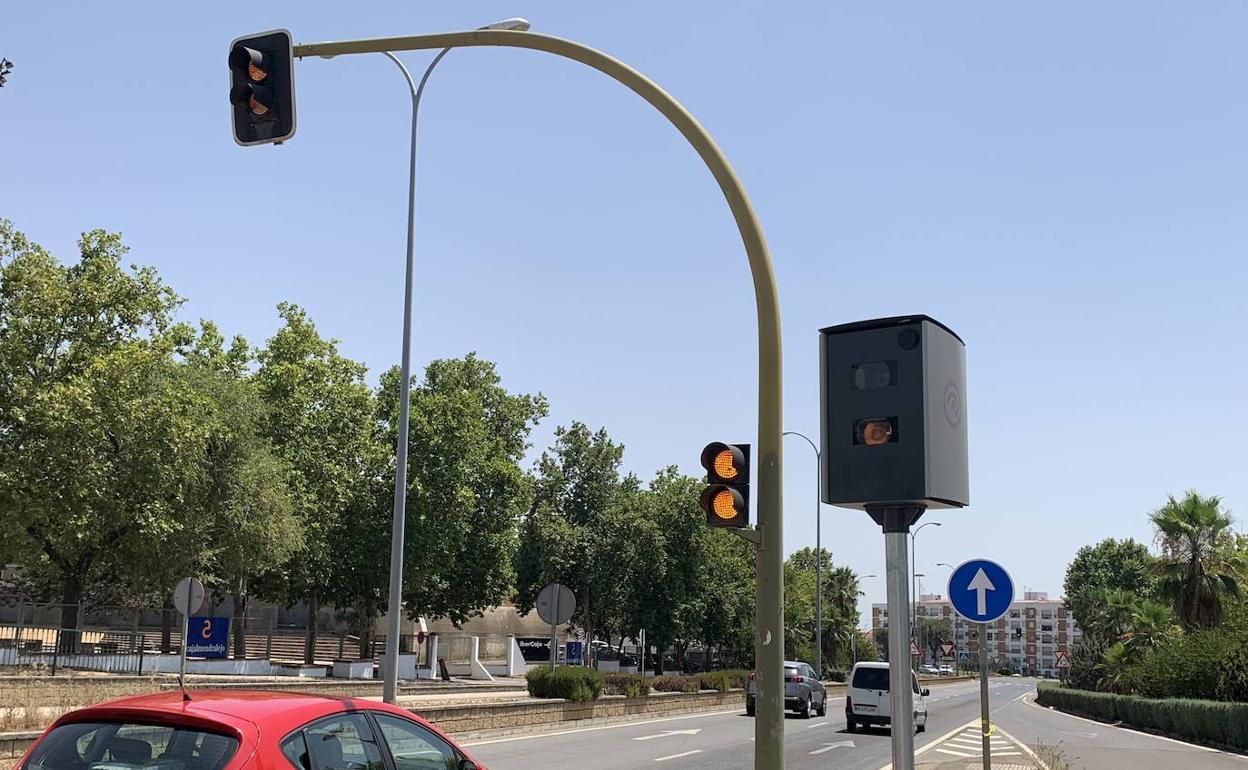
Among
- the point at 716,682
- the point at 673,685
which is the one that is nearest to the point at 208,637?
the point at 673,685

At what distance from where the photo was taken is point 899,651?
7988mm

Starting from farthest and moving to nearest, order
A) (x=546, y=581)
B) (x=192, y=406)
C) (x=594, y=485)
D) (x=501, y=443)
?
(x=594, y=485) → (x=546, y=581) → (x=501, y=443) → (x=192, y=406)

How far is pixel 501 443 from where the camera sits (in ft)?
185

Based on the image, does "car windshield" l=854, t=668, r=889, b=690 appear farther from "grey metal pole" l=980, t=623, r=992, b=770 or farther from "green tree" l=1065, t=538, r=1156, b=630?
"green tree" l=1065, t=538, r=1156, b=630

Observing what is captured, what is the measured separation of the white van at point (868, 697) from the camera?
96.2 ft

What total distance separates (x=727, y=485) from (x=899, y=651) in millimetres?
1713

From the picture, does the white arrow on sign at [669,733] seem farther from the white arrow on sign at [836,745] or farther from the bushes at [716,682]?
the bushes at [716,682]

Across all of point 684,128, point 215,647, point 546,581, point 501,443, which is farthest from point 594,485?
point 684,128

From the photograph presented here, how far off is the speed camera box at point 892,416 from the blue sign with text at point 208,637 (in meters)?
33.8

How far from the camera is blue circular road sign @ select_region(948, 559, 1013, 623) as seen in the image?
482 inches

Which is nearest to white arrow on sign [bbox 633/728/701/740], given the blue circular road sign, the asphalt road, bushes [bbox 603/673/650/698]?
the asphalt road

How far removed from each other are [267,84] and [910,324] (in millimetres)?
5097

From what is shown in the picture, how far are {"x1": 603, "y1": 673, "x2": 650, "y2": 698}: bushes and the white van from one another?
6.32 m

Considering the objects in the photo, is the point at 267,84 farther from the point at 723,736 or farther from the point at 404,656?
the point at 404,656
